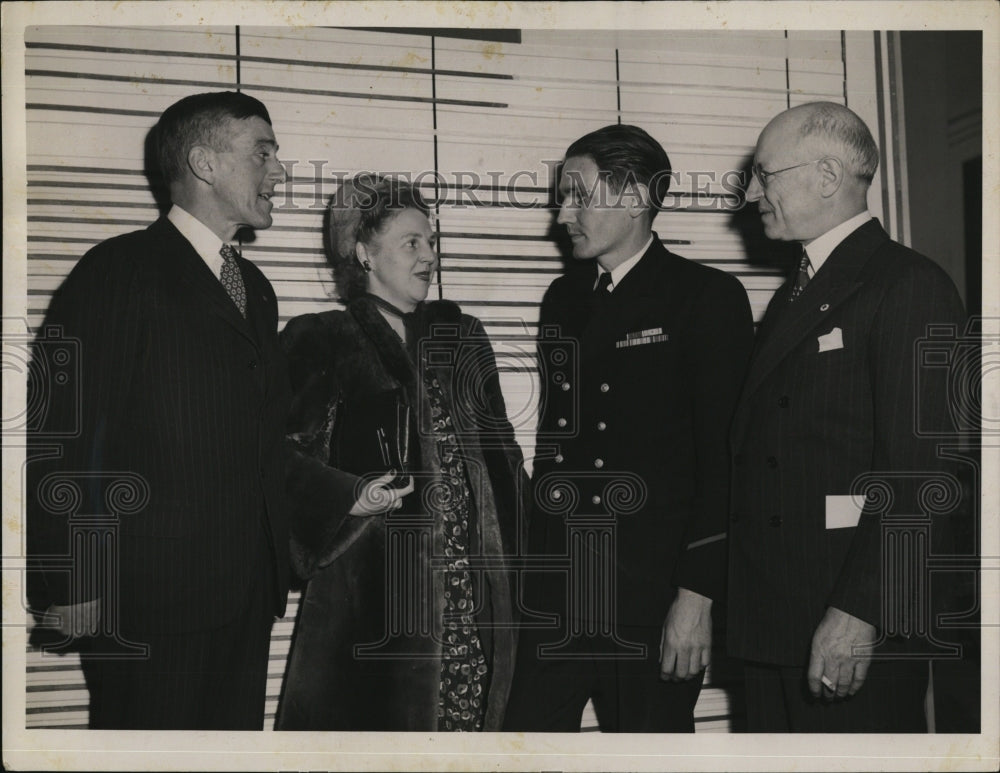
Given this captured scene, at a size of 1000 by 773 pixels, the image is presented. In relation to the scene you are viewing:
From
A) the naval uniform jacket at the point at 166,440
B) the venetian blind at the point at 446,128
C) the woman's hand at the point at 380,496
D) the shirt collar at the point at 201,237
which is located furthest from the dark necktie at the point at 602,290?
the shirt collar at the point at 201,237

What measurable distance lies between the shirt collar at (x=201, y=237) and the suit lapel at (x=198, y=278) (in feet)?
0.08

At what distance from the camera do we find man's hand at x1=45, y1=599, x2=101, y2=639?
2.74 meters

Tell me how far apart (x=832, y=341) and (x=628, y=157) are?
0.82 m

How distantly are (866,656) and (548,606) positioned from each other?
0.87 metres

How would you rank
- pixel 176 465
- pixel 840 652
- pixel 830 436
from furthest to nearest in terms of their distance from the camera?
1. pixel 176 465
2. pixel 830 436
3. pixel 840 652

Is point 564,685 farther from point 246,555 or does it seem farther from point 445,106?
point 445,106

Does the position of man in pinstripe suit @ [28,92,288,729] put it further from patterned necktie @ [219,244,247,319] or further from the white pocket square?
the white pocket square

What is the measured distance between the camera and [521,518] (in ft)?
9.45

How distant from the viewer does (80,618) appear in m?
2.74

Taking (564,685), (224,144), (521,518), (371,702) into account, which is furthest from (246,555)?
(224,144)

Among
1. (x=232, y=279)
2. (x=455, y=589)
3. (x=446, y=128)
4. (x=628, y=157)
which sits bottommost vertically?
(x=455, y=589)

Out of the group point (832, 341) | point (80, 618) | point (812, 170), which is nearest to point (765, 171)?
point (812, 170)

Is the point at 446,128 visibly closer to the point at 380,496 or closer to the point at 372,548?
the point at 380,496

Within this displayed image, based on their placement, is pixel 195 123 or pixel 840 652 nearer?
pixel 840 652
